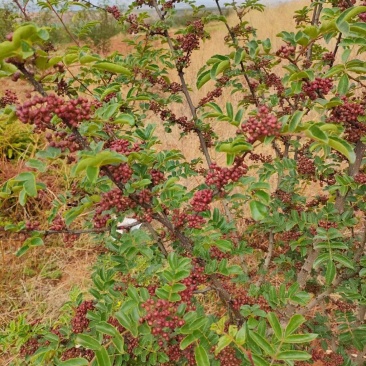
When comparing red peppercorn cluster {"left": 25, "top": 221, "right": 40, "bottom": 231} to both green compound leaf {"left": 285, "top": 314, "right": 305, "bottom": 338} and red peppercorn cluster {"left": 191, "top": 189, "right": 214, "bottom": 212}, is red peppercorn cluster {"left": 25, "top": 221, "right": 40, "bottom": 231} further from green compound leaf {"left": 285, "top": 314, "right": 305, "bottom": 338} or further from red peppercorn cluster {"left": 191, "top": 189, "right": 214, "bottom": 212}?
green compound leaf {"left": 285, "top": 314, "right": 305, "bottom": 338}

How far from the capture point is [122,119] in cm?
105

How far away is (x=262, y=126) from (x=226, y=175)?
0.63 ft

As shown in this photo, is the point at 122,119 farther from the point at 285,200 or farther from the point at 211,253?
the point at 285,200

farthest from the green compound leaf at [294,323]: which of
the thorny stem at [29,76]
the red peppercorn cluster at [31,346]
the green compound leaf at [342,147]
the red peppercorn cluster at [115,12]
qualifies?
the red peppercorn cluster at [115,12]

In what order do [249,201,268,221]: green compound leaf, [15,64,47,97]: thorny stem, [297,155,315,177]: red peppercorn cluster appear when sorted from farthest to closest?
1. [297,155,315,177]: red peppercorn cluster
2. [249,201,268,221]: green compound leaf
3. [15,64,47,97]: thorny stem

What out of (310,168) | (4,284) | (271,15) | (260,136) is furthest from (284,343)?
(271,15)

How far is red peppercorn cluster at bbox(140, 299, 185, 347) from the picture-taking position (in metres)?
1.08

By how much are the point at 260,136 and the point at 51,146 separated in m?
0.57

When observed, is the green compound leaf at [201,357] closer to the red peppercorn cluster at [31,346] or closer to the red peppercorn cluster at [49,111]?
the red peppercorn cluster at [49,111]

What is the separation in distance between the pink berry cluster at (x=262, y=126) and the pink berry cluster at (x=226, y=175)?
97 millimetres

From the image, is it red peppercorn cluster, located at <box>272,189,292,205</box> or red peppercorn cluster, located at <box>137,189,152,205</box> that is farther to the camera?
red peppercorn cluster, located at <box>272,189,292,205</box>

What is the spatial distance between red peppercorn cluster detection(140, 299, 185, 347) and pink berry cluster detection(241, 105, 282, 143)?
549 mm

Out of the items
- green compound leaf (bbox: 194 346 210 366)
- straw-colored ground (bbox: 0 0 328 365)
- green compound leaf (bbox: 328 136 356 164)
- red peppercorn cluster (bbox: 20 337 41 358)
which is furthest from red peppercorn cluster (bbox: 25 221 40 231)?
straw-colored ground (bbox: 0 0 328 365)

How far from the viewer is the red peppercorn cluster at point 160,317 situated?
3.55 feet
